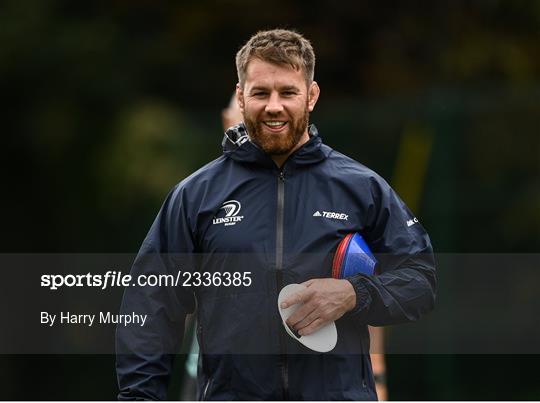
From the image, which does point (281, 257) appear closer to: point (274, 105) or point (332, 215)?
point (332, 215)

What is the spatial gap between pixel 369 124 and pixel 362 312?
5.06 m

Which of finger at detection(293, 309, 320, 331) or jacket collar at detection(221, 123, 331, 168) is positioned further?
jacket collar at detection(221, 123, 331, 168)

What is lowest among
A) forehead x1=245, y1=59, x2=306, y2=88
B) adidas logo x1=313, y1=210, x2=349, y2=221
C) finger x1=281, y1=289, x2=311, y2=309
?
finger x1=281, y1=289, x2=311, y2=309

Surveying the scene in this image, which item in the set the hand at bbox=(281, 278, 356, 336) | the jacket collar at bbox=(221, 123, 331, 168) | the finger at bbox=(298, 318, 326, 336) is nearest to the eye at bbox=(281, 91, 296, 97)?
the jacket collar at bbox=(221, 123, 331, 168)

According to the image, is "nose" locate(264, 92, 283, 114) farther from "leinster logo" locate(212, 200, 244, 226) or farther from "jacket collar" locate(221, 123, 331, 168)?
"leinster logo" locate(212, 200, 244, 226)

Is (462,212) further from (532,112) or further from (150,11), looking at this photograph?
(150,11)

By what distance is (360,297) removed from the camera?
3795mm

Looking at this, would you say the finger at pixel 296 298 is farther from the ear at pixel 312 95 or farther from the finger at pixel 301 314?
the ear at pixel 312 95

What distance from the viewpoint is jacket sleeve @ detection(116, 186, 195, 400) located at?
3826mm

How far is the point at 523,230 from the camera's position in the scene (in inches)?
330

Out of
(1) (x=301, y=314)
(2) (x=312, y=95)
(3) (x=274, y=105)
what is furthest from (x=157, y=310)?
(2) (x=312, y=95)

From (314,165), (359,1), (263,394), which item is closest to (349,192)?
(314,165)

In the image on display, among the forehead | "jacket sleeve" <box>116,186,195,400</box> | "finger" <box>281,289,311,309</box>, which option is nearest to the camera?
"finger" <box>281,289,311,309</box>

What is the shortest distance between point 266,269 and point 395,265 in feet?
1.52
